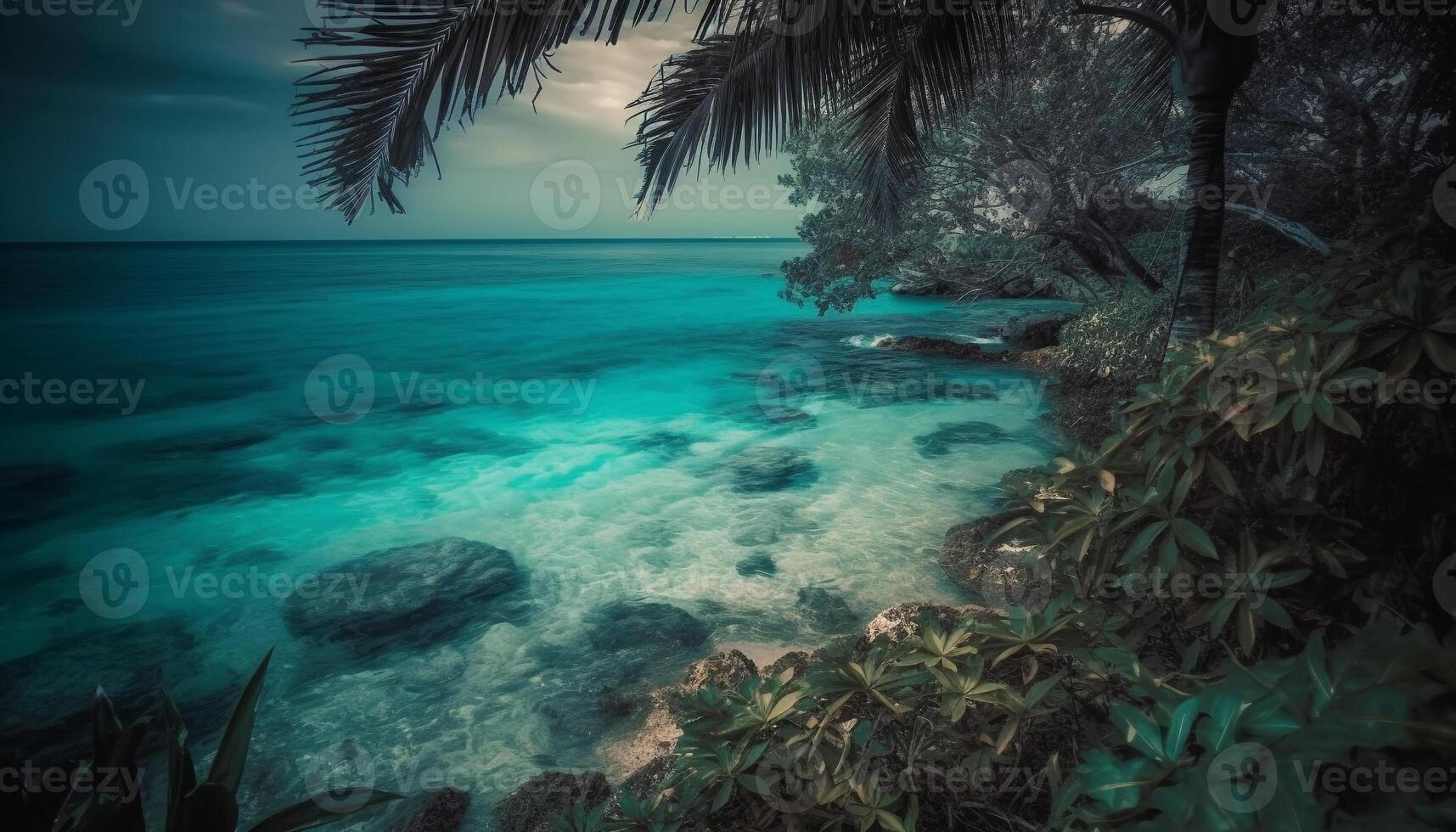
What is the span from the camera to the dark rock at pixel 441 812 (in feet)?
12.7

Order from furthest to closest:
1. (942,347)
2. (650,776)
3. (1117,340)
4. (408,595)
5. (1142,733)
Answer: (942,347) → (1117,340) → (408,595) → (650,776) → (1142,733)

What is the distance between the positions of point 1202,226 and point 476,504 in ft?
31.0

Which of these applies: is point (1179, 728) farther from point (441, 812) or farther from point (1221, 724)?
point (441, 812)

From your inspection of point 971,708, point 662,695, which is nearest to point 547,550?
point 662,695

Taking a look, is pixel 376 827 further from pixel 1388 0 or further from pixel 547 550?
pixel 1388 0

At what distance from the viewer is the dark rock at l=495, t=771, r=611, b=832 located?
353 centimetres

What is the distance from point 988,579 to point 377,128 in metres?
5.94

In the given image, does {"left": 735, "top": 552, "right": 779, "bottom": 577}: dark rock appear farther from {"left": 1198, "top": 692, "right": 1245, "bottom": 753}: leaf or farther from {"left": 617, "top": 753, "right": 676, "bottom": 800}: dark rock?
{"left": 1198, "top": 692, "right": 1245, "bottom": 753}: leaf

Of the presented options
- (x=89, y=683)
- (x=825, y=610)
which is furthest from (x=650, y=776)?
(x=89, y=683)

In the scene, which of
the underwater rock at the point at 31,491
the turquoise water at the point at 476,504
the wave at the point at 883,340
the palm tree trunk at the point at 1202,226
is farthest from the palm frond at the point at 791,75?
the wave at the point at 883,340

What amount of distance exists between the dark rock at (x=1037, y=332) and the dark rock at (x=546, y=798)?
56.7ft

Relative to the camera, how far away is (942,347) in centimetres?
1998

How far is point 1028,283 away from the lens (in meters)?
29.2

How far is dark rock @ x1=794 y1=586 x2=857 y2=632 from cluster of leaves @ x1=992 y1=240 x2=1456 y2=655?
4095mm
